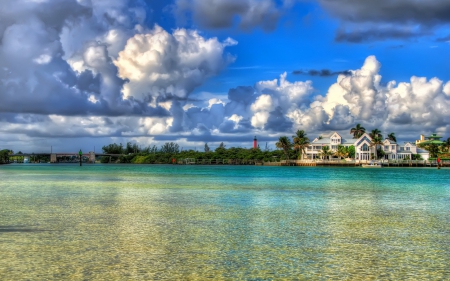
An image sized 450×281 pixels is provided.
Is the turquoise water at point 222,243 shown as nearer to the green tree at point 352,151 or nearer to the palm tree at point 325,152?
the green tree at point 352,151

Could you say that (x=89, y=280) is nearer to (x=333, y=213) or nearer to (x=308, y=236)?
(x=308, y=236)

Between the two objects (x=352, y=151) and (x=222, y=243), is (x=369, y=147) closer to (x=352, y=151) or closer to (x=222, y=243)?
(x=352, y=151)

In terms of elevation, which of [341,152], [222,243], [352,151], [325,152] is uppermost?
[352,151]

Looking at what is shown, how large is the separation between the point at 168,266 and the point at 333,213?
16059mm

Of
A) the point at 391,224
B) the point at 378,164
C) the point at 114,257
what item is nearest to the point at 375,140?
the point at 378,164

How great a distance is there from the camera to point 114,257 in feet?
50.9

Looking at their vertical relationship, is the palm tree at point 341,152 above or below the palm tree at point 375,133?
below

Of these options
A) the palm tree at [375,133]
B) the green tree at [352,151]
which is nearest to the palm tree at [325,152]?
the green tree at [352,151]

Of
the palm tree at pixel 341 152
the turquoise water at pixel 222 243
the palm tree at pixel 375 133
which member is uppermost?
the palm tree at pixel 375 133

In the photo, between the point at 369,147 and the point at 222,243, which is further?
the point at 369,147

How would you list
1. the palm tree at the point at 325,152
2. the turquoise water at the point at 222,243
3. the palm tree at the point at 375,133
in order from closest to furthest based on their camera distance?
the turquoise water at the point at 222,243, the palm tree at the point at 375,133, the palm tree at the point at 325,152

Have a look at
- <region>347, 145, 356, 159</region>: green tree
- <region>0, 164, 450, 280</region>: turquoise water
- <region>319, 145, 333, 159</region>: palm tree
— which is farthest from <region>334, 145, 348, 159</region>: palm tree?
<region>0, 164, 450, 280</region>: turquoise water

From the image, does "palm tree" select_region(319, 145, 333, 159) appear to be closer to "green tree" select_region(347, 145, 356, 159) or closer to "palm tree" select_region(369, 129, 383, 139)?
"green tree" select_region(347, 145, 356, 159)

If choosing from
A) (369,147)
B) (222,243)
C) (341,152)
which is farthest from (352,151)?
(222,243)
